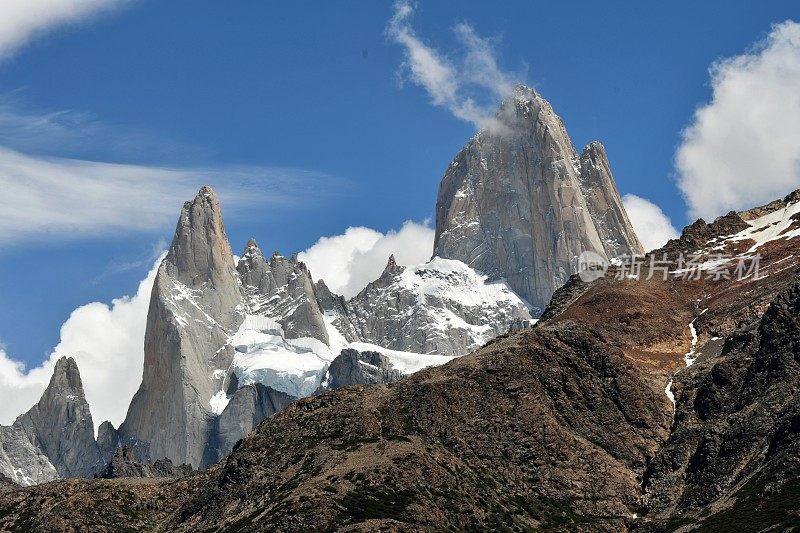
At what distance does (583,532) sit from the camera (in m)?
198

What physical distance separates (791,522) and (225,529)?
6877 centimetres

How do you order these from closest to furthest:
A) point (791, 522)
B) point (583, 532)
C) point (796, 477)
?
point (791, 522) → point (796, 477) → point (583, 532)

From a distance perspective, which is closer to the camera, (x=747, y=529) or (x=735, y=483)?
(x=747, y=529)

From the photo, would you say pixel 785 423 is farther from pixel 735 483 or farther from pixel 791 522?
pixel 791 522

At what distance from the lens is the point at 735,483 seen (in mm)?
196500

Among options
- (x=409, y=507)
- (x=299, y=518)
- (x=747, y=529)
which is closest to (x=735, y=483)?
(x=747, y=529)

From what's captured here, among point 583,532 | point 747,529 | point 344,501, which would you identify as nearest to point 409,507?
point 344,501

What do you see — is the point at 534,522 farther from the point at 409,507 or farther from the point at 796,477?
the point at 796,477

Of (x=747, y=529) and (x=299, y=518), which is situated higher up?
(x=299, y=518)

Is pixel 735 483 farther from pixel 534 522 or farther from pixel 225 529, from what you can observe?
pixel 225 529

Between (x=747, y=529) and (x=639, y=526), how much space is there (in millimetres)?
23865

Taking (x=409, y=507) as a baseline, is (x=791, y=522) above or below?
below

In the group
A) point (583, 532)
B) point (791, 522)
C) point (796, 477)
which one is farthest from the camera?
point (583, 532)

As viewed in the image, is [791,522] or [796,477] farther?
[796,477]
